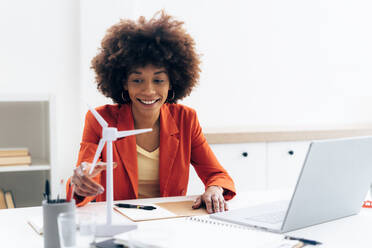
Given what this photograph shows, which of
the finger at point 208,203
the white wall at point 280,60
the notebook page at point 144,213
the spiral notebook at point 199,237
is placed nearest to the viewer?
the spiral notebook at point 199,237

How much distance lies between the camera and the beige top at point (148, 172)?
6.36 ft

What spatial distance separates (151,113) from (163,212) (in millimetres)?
515

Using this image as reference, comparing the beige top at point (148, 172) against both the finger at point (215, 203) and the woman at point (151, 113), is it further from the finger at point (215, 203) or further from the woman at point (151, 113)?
the finger at point (215, 203)

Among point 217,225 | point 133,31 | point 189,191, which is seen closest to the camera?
point 217,225

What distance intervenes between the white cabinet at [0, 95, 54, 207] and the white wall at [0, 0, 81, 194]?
9 centimetres

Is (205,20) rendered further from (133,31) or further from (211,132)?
(133,31)

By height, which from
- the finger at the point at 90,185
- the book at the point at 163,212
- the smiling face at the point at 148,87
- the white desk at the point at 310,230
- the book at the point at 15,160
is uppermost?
the smiling face at the point at 148,87

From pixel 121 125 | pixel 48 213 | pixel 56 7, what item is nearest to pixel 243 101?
pixel 56 7

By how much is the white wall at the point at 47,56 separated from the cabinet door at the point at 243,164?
0.85m

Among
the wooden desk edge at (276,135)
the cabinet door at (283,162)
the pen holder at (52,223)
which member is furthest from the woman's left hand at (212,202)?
the cabinet door at (283,162)

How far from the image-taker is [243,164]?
2990 millimetres

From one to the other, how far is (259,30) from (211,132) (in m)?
0.98

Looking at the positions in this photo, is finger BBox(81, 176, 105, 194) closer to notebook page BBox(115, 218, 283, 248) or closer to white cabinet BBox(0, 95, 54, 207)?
notebook page BBox(115, 218, 283, 248)

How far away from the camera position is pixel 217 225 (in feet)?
4.20
